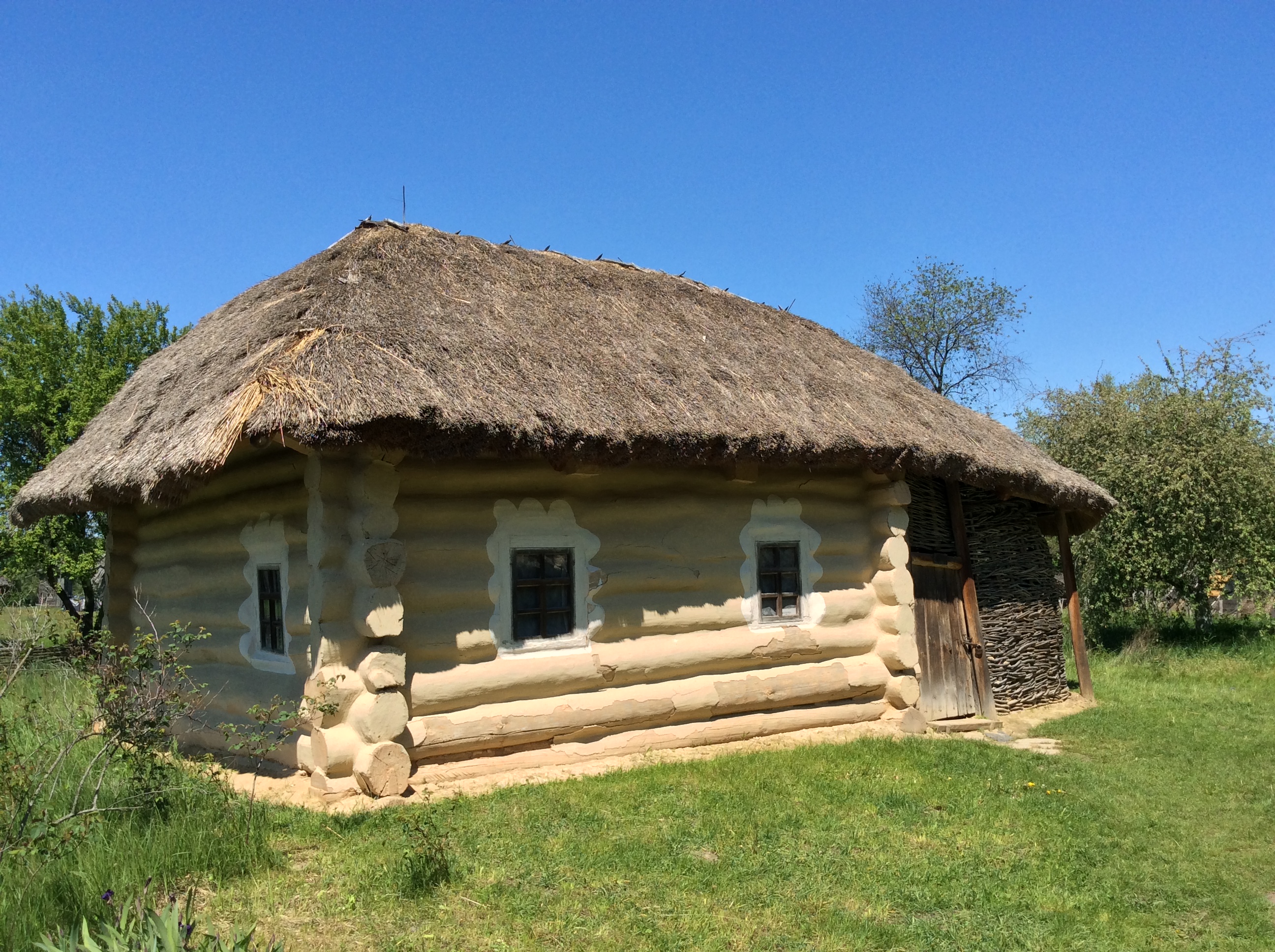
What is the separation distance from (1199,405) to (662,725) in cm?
1437

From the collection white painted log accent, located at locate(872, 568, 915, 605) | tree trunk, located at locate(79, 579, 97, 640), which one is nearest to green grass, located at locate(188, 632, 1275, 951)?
white painted log accent, located at locate(872, 568, 915, 605)

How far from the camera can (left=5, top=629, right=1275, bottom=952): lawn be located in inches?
186

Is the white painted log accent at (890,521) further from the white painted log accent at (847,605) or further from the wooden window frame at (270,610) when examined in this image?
the wooden window frame at (270,610)

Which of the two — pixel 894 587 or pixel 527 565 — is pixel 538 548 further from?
pixel 894 587

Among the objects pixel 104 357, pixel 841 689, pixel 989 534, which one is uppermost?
pixel 104 357

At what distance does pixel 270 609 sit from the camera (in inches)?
319

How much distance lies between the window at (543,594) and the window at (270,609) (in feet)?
6.45

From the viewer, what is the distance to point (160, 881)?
4.62m

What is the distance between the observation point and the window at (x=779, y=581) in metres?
9.55

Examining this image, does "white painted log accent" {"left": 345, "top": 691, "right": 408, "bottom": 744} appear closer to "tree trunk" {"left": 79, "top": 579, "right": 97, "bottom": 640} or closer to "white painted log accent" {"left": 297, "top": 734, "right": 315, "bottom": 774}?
"white painted log accent" {"left": 297, "top": 734, "right": 315, "bottom": 774}

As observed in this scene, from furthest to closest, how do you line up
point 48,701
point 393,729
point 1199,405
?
point 1199,405
point 48,701
point 393,729

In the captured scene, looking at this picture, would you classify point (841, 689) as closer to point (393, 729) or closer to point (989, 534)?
point (989, 534)

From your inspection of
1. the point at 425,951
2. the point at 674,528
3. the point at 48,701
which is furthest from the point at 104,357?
the point at 425,951

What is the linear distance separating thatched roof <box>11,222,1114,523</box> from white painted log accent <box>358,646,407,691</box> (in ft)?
4.88
